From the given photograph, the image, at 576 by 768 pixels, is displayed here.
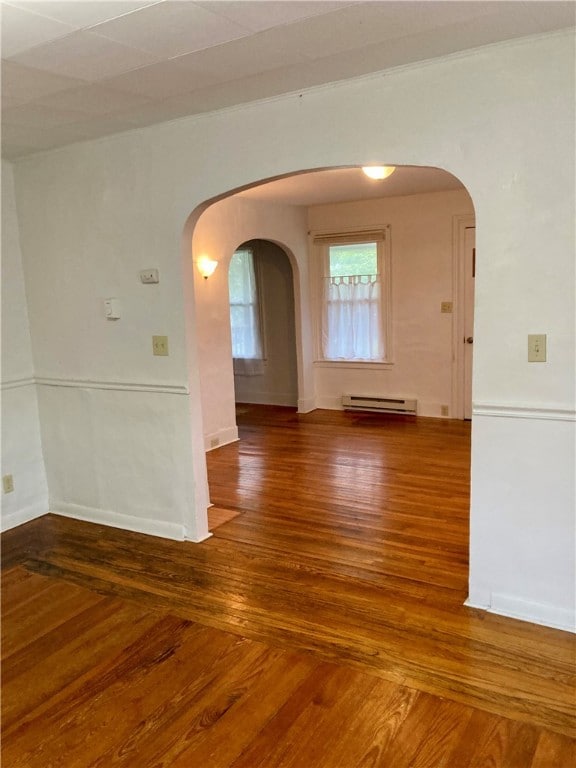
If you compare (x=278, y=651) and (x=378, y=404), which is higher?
(x=378, y=404)

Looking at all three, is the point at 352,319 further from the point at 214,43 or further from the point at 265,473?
the point at 214,43

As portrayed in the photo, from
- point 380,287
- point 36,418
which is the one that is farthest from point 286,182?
point 36,418

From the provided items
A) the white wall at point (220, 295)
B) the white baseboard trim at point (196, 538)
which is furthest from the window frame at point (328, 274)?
the white baseboard trim at point (196, 538)

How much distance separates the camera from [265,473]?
4.62 m

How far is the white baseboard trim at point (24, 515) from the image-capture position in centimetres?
373

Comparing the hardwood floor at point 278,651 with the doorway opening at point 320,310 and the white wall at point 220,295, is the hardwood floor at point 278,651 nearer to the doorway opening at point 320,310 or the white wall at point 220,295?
the doorway opening at point 320,310

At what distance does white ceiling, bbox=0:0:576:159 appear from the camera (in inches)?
72.5

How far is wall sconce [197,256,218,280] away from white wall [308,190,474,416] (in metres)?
1.84

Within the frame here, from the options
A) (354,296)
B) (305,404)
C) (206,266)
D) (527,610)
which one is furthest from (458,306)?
(527,610)

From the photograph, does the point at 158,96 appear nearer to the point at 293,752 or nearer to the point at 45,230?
the point at 45,230

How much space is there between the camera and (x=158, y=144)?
314 cm

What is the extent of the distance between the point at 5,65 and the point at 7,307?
1.84 meters

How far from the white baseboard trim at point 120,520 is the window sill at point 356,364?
146 inches

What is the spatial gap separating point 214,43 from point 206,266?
3220 mm
